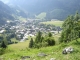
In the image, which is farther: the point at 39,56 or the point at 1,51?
the point at 1,51

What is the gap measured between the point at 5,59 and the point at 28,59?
222 inches

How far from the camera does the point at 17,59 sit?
3180 cm

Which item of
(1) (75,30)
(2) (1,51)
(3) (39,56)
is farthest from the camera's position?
(2) (1,51)

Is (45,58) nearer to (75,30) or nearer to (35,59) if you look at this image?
(35,59)

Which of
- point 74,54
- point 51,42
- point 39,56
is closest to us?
point 74,54

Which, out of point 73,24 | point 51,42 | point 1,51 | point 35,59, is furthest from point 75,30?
point 51,42

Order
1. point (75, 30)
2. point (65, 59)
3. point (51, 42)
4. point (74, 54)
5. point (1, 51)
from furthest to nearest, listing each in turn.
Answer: point (51, 42)
point (1, 51)
point (75, 30)
point (74, 54)
point (65, 59)

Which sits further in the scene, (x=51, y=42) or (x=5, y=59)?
(x=51, y=42)

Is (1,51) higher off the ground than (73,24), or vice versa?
(73,24)

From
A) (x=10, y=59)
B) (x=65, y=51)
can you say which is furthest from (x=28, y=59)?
(x=65, y=51)

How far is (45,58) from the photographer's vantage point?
29.3 meters

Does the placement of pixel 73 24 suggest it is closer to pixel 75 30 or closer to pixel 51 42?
pixel 75 30

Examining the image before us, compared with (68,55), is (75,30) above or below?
above

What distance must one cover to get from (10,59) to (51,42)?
39.4 m
